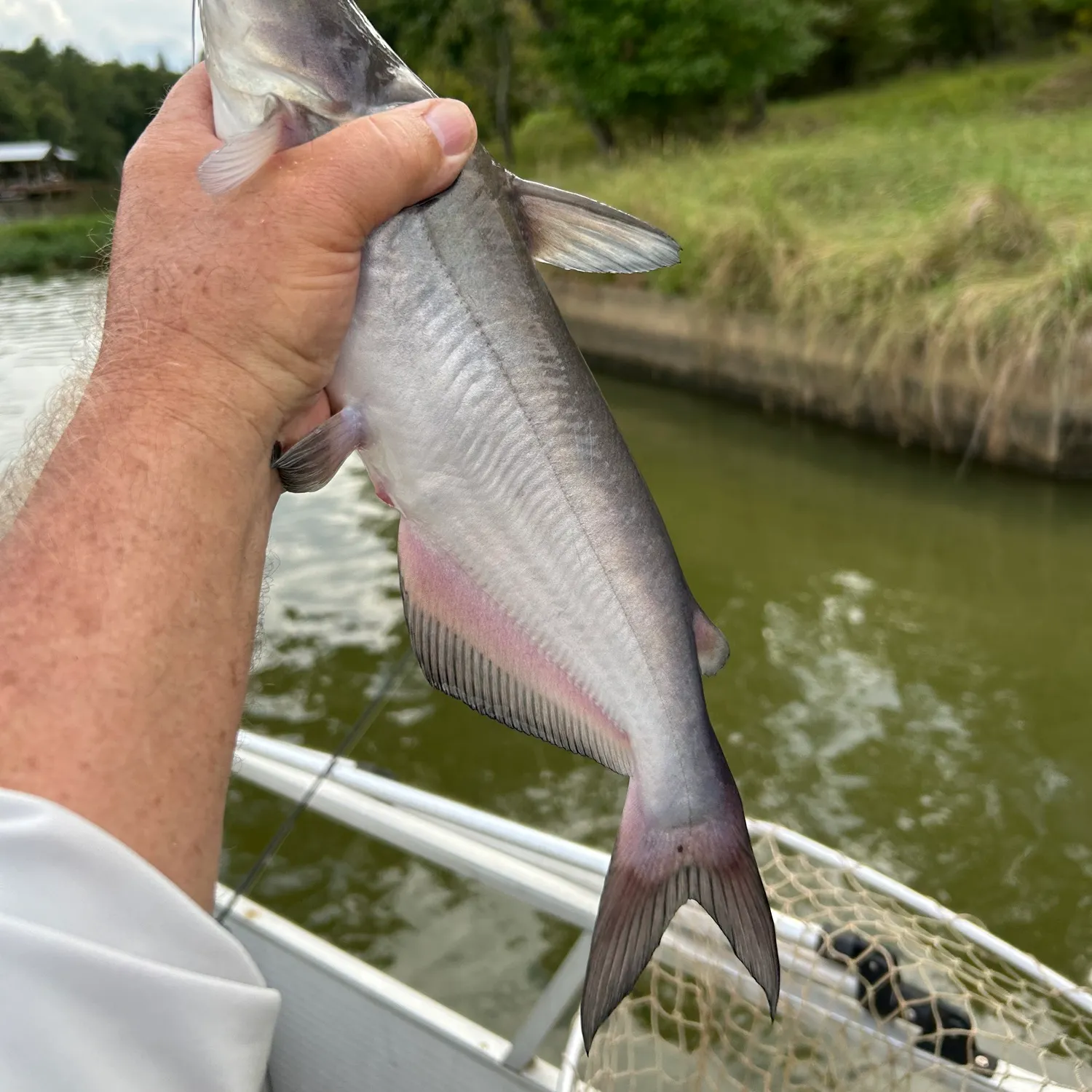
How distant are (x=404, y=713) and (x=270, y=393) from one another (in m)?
3.67

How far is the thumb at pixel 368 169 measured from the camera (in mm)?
1103

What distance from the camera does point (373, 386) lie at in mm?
1162

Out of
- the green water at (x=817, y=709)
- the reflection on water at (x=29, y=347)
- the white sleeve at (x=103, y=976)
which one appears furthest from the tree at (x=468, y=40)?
the white sleeve at (x=103, y=976)

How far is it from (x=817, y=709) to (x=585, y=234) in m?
3.65

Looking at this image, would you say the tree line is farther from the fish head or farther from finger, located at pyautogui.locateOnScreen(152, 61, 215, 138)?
the fish head

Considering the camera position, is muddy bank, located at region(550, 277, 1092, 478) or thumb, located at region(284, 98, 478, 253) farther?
muddy bank, located at region(550, 277, 1092, 478)

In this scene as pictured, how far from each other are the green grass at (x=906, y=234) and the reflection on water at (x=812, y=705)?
0.96 m

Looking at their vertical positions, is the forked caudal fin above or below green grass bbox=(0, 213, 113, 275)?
above

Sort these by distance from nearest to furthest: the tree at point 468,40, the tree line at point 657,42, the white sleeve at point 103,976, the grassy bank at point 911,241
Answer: the white sleeve at point 103,976 < the grassy bank at point 911,241 < the tree line at point 657,42 < the tree at point 468,40

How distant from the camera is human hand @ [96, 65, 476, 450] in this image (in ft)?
3.61

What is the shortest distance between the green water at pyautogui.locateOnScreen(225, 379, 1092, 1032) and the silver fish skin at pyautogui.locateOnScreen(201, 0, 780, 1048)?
217 cm

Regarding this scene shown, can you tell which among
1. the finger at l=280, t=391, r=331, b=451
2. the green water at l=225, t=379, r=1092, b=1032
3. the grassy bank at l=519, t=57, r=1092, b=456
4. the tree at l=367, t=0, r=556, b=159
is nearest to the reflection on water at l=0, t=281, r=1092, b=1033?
the green water at l=225, t=379, r=1092, b=1032

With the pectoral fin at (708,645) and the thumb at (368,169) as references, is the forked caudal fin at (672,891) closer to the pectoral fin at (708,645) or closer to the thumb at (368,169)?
the pectoral fin at (708,645)

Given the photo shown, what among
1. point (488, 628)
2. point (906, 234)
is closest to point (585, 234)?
point (488, 628)
